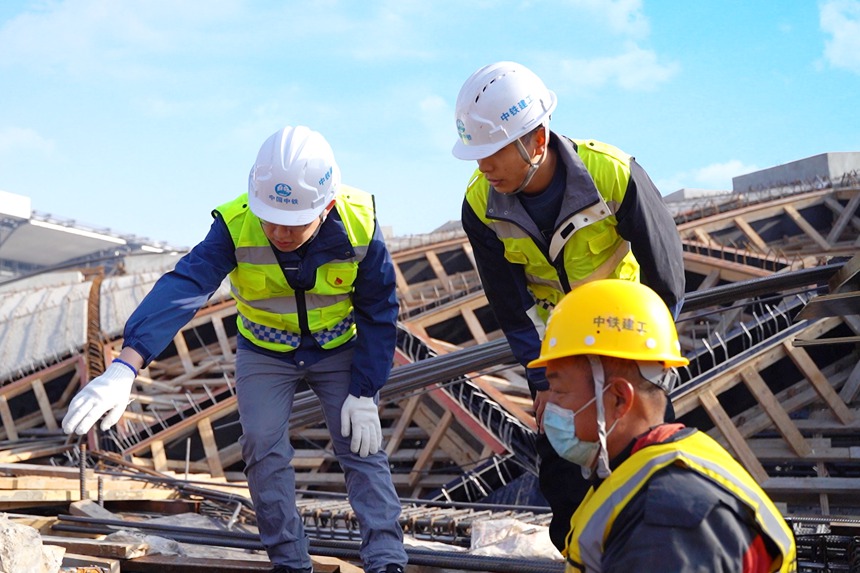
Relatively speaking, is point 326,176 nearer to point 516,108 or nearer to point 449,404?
point 516,108

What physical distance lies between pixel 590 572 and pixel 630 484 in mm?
237

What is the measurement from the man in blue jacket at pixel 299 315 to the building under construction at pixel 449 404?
355 millimetres

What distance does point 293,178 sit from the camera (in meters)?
4.02

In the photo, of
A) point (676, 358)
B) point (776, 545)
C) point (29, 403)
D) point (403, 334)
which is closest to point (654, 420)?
point (676, 358)

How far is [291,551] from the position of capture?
3.96m

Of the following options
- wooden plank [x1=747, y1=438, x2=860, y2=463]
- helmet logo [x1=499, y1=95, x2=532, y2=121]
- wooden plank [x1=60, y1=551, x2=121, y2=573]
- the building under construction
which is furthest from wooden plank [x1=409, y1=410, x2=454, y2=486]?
helmet logo [x1=499, y1=95, x2=532, y2=121]

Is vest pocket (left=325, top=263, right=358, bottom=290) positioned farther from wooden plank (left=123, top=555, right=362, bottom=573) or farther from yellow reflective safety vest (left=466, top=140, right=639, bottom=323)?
wooden plank (left=123, top=555, right=362, bottom=573)

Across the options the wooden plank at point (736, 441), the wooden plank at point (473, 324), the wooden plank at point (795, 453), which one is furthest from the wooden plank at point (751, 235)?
the wooden plank at point (736, 441)

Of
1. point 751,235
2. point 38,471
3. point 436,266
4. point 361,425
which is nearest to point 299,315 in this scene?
point 361,425

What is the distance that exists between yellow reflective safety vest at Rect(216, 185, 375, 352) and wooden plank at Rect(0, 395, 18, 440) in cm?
1004

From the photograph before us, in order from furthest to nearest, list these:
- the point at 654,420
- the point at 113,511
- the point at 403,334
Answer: the point at 403,334, the point at 113,511, the point at 654,420

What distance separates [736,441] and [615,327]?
7.32 m

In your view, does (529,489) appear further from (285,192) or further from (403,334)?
(285,192)

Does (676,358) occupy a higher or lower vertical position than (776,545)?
higher
